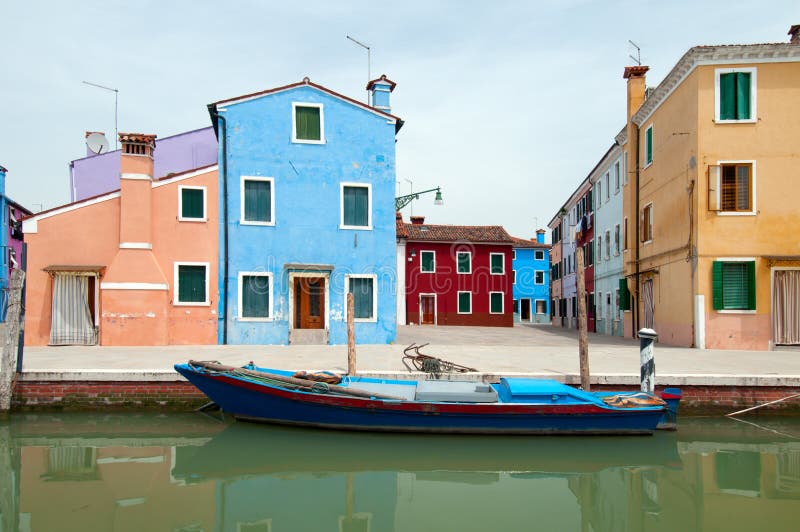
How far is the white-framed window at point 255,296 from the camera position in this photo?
61.2ft

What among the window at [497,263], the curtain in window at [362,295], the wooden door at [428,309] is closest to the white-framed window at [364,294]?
the curtain in window at [362,295]

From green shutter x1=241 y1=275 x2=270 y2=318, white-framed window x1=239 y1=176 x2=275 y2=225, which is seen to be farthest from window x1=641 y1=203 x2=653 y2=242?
green shutter x1=241 y1=275 x2=270 y2=318

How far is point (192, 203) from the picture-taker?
61.2 feet

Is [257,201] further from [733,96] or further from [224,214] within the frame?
[733,96]

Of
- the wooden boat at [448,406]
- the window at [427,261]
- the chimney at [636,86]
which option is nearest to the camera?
the wooden boat at [448,406]

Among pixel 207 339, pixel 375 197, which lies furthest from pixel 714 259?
pixel 207 339

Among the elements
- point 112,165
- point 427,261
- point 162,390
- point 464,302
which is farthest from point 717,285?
point 112,165

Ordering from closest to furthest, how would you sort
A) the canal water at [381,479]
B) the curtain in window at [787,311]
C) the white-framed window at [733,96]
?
the canal water at [381,479], the curtain in window at [787,311], the white-framed window at [733,96]

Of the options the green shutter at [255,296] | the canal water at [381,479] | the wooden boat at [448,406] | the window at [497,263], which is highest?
the window at [497,263]

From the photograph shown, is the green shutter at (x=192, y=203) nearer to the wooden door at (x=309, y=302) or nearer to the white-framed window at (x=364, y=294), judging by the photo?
the wooden door at (x=309, y=302)

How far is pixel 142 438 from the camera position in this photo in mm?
9867

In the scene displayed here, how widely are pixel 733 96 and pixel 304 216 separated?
42.5ft

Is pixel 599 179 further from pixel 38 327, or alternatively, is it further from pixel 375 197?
pixel 38 327

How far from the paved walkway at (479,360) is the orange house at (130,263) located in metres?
1.05
